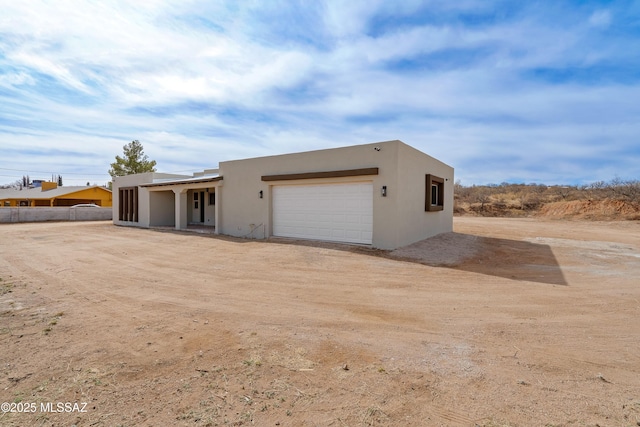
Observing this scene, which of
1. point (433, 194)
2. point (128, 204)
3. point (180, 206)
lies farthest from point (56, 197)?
point (433, 194)

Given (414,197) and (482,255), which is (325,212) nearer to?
(414,197)

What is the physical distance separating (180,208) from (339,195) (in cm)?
1140

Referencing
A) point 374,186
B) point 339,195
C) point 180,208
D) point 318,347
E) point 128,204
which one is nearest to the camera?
point 318,347

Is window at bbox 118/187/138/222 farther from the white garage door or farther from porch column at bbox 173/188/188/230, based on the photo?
the white garage door

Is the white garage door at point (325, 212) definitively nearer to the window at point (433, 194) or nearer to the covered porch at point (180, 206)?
the window at point (433, 194)

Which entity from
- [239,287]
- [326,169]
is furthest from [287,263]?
[326,169]

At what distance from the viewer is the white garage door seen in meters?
12.3

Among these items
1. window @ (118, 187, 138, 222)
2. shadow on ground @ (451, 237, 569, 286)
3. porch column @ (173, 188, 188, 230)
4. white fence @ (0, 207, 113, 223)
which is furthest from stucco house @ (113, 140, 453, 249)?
white fence @ (0, 207, 113, 223)

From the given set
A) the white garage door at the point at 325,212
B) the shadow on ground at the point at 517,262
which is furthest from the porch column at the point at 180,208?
the shadow on ground at the point at 517,262

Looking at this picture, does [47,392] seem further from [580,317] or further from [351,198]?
[351,198]

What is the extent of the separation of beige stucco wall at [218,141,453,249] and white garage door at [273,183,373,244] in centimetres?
30

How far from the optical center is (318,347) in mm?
4102

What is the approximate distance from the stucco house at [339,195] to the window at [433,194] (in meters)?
0.04

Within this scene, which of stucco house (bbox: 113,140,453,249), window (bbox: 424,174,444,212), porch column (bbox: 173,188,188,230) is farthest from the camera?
porch column (bbox: 173,188,188,230)
